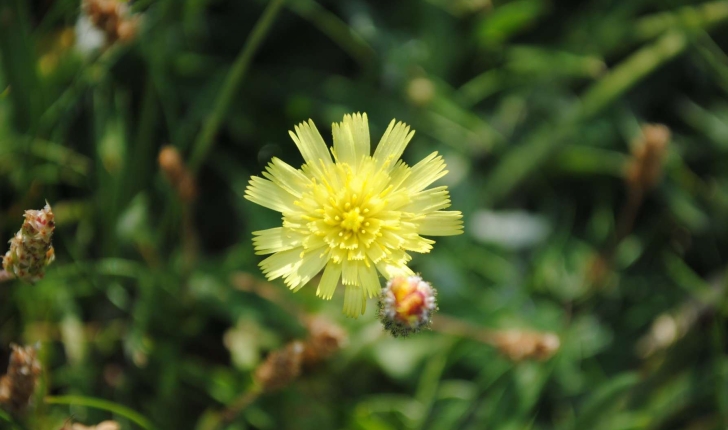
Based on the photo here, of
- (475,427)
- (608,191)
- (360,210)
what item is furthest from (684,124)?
(360,210)

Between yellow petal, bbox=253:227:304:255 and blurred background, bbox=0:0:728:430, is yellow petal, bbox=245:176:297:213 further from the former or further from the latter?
blurred background, bbox=0:0:728:430

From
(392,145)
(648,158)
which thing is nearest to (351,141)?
(392,145)

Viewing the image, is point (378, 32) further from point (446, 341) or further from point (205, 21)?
point (446, 341)

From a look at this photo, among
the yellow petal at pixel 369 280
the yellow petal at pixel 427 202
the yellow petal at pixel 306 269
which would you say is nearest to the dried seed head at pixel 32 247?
the yellow petal at pixel 306 269

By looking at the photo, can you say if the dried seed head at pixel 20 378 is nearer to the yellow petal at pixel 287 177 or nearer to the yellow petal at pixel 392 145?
the yellow petal at pixel 287 177

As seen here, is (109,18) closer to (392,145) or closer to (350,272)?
(392,145)

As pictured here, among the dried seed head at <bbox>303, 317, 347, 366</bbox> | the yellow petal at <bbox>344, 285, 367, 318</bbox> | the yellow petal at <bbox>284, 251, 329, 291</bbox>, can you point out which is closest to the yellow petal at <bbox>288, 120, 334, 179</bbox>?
the yellow petal at <bbox>284, 251, 329, 291</bbox>
